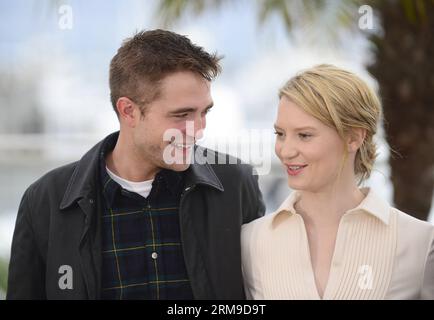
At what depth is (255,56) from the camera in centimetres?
399

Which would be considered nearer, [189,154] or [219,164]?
[189,154]

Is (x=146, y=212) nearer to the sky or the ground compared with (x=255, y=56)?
nearer to the ground

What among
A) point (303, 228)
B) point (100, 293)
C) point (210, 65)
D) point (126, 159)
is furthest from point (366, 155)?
point (100, 293)

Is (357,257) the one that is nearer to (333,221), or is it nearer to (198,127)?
(333,221)

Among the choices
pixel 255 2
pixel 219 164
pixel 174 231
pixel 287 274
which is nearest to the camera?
pixel 287 274

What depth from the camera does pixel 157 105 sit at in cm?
193

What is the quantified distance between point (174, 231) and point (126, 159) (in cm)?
27

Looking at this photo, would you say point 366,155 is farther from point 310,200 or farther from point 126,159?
point 126,159

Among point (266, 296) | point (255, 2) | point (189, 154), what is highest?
point (255, 2)

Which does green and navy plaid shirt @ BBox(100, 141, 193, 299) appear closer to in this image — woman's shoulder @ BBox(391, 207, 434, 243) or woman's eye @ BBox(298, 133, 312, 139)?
woman's eye @ BBox(298, 133, 312, 139)

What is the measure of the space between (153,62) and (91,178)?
0.38 meters

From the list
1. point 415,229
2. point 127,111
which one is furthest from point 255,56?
point 415,229

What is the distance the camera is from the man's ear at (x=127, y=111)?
1996 mm

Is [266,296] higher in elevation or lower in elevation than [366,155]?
lower
